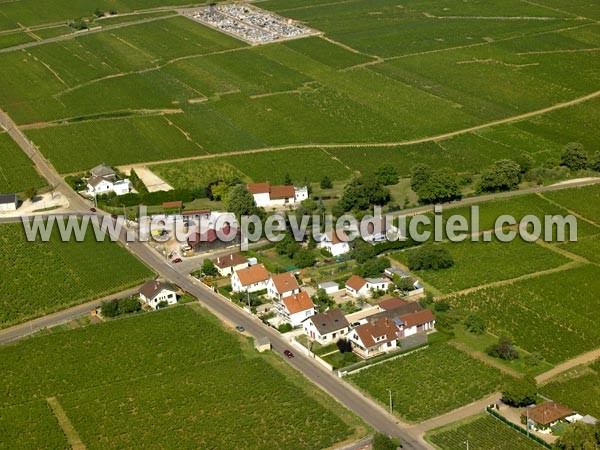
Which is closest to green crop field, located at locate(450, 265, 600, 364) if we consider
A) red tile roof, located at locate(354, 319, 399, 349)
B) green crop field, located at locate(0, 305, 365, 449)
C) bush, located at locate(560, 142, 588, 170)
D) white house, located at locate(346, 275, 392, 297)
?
white house, located at locate(346, 275, 392, 297)

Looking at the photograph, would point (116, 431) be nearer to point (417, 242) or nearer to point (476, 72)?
point (417, 242)

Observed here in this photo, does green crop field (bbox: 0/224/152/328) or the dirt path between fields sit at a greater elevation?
green crop field (bbox: 0/224/152/328)

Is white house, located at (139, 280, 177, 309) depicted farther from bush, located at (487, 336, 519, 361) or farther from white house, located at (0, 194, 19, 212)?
bush, located at (487, 336, 519, 361)

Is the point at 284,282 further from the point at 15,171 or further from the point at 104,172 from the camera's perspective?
the point at 15,171

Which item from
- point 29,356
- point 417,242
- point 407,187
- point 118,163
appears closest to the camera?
point 29,356

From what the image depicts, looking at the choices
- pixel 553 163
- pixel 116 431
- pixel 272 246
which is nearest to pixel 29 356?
pixel 116 431

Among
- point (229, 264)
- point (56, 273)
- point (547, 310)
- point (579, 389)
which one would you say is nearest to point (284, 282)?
point (229, 264)

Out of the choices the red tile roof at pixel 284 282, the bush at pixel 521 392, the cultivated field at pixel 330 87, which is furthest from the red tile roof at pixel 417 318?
the cultivated field at pixel 330 87
